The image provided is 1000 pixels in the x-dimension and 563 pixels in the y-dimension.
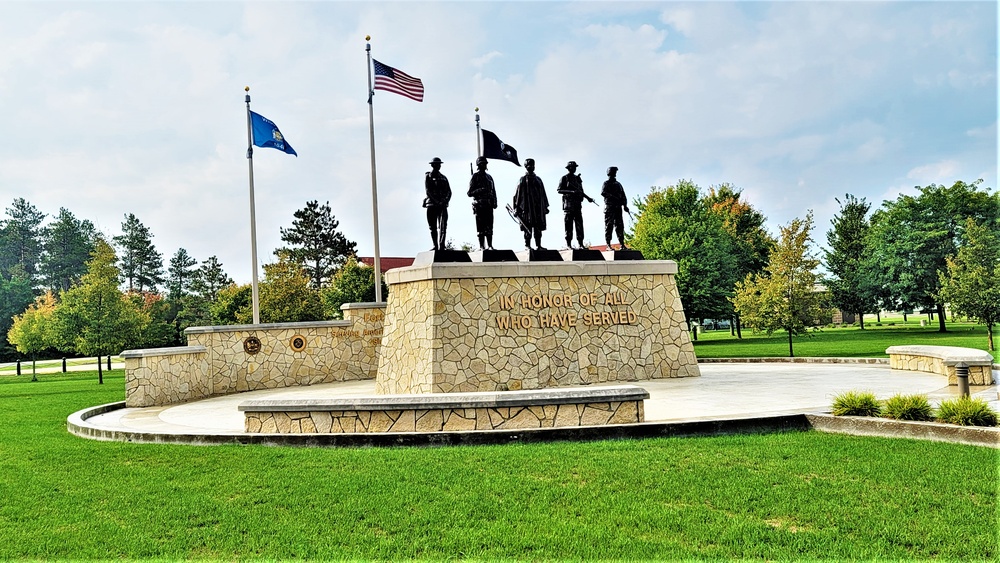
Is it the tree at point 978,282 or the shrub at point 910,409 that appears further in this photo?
the tree at point 978,282

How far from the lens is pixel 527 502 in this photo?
5.93 meters

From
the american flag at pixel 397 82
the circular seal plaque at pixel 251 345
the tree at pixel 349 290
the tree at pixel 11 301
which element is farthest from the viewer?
the tree at pixel 11 301

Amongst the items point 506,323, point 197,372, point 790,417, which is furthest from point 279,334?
point 790,417

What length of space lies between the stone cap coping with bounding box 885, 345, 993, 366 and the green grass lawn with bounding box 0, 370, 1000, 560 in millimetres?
6002

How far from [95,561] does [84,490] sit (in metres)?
2.30

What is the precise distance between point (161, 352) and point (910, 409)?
1363cm

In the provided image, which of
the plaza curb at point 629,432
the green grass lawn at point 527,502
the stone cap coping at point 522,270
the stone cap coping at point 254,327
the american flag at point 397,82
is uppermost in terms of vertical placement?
the american flag at point 397,82

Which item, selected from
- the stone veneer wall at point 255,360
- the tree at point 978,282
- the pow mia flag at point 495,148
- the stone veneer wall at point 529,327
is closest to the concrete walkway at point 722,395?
the stone veneer wall at point 255,360

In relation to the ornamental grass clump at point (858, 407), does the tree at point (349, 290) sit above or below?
above

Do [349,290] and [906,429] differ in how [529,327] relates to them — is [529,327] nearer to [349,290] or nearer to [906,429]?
[906,429]

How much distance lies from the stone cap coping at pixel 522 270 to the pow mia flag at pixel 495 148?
18.8ft

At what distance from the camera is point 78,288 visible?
2809cm

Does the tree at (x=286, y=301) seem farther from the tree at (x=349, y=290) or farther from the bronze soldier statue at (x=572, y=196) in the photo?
the bronze soldier statue at (x=572, y=196)

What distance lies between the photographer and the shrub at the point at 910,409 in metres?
8.20
